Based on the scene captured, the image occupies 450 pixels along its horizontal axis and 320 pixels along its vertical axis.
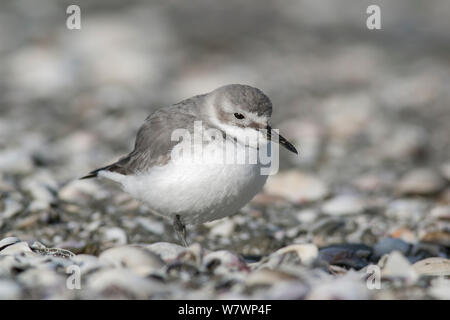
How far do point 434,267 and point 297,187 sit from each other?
8.43ft

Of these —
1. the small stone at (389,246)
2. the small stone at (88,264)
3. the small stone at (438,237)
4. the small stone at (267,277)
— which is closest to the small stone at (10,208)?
the small stone at (88,264)

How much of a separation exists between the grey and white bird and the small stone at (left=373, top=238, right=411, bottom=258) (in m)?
1.12

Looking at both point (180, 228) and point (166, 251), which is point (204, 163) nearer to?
point (166, 251)

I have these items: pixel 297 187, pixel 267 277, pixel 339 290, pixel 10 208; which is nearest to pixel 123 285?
pixel 267 277

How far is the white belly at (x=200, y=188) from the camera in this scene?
4.25 meters

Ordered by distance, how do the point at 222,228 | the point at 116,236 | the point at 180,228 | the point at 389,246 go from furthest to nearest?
the point at 222,228 < the point at 116,236 < the point at 389,246 < the point at 180,228

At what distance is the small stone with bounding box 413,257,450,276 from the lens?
4.09 metres

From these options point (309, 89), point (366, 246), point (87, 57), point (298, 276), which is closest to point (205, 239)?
point (366, 246)

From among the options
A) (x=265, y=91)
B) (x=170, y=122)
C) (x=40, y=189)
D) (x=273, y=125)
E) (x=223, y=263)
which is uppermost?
(x=265, y=91)

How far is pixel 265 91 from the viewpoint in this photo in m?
9.55

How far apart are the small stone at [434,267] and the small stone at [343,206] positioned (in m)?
1.90

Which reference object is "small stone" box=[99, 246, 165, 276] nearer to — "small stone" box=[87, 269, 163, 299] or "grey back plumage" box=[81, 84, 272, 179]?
"small stone" box=[87, 269, 163, 299]

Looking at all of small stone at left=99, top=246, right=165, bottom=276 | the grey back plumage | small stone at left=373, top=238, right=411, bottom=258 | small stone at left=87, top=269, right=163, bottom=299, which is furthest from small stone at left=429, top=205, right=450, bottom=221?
small stone at left=87, top=269, right=163, bottom=299
